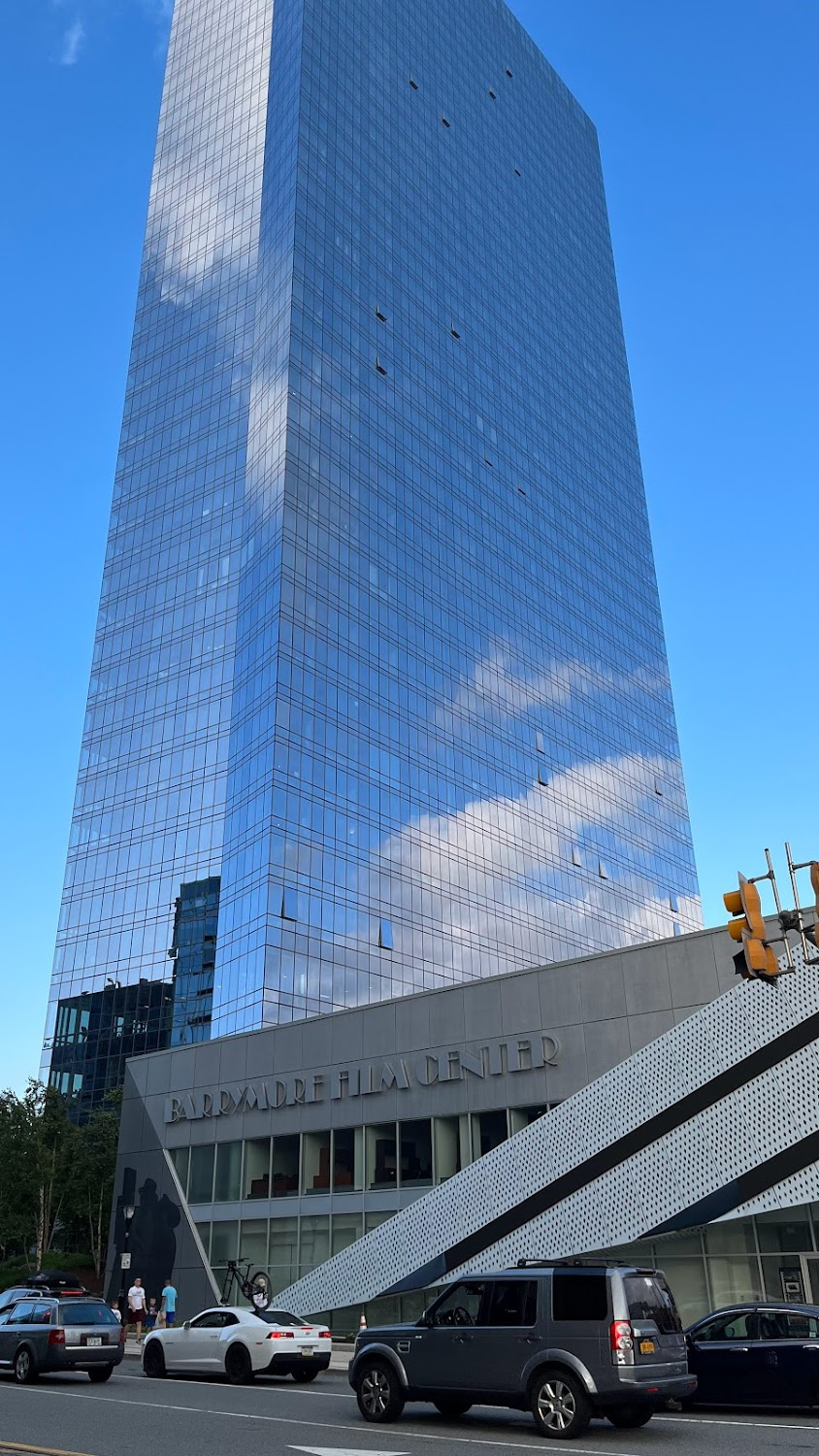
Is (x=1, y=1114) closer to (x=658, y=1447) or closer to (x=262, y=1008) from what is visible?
(x=262, y=1008)

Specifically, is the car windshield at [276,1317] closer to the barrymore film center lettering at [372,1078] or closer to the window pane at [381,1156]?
the barrymore film center lettering at [372,1078]

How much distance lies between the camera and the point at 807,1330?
52.3 feet

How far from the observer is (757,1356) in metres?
16.2

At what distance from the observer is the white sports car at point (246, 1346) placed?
2012 centimetres

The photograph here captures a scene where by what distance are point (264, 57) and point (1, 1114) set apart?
91.1m

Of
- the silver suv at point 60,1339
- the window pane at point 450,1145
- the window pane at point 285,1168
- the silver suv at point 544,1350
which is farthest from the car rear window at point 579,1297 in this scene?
the window pane at point 285,1168

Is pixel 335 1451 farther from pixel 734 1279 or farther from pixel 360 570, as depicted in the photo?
pixel 360 570

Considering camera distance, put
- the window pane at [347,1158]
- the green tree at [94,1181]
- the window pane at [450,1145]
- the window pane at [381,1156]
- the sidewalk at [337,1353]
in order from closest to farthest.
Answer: the sidewalk at [337,1353], the window pane at [450,1145], the window pane at [381,1156], the window pane at [347,1158], the green tree at [94,1181]

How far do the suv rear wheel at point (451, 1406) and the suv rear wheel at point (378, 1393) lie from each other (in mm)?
528

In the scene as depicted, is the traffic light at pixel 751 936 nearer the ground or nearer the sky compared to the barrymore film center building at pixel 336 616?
nearer the ground

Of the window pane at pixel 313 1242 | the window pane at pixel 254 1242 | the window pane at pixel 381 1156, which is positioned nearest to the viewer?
the window pane at pixel 381 1156

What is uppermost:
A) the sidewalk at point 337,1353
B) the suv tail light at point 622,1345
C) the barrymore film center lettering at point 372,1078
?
the barrymore film center lettering at point 372,1078

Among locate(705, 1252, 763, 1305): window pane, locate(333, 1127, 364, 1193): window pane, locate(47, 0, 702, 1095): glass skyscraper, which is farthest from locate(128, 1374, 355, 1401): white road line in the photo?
locate(47, 0, 702, 1095): glass skyscraper

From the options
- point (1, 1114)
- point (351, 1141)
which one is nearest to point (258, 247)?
point (1, 1114)
